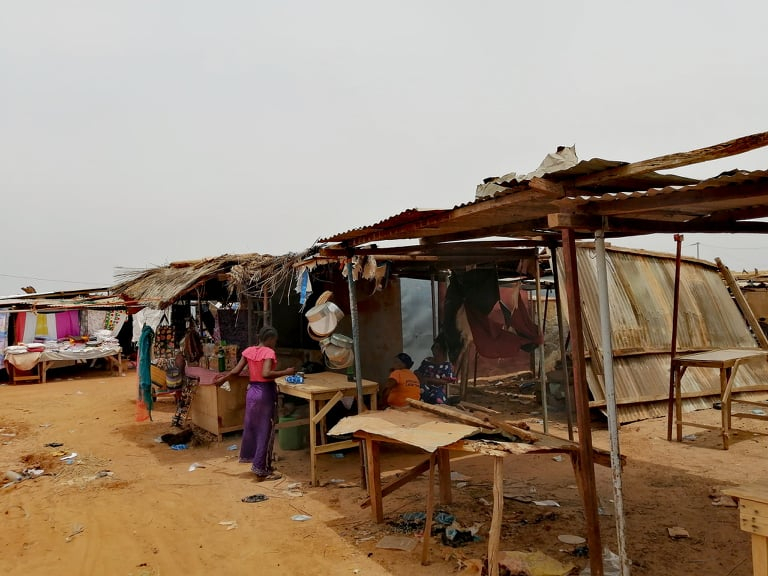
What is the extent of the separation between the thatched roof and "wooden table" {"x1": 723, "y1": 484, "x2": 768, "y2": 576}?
5.46m

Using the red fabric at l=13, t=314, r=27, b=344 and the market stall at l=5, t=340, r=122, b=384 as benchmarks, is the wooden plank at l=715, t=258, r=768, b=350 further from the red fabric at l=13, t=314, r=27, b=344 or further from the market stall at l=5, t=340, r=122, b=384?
the red fabric at l=13, t=314, r=27, b=344

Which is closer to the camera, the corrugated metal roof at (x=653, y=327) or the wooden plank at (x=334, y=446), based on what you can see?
the wooden plank at (x=334, y=446)

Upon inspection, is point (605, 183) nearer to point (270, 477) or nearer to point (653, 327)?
point (270, 477)

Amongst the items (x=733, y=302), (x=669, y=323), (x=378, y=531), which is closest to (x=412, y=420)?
(x=378, y=531)

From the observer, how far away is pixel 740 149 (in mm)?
2732

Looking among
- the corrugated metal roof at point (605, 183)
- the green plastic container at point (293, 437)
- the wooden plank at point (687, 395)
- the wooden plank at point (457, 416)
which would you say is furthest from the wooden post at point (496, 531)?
the wooden plank at point (687, 395)

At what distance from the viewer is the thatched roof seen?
25.3 ft

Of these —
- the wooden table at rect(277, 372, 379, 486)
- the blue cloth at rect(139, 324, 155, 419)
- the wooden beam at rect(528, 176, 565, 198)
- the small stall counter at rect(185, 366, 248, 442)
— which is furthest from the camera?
the blue cloth at rect(139, 324, 155, 419)

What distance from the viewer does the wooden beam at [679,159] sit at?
2684 millimetres

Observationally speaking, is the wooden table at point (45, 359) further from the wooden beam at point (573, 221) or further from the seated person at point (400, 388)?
the wooden beam at point (573, 221)

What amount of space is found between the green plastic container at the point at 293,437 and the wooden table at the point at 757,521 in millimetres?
5713

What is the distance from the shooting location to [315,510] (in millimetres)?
5371

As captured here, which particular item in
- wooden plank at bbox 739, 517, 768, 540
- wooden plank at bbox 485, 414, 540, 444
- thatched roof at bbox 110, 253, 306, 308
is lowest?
wooden plank at bbox 739, 517, 768, 540

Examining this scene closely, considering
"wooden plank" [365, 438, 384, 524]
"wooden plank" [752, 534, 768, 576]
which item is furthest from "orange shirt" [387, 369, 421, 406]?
"wooden plank" [752, 534, 768, 576]
